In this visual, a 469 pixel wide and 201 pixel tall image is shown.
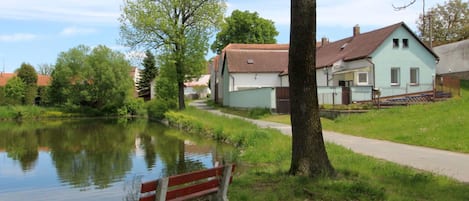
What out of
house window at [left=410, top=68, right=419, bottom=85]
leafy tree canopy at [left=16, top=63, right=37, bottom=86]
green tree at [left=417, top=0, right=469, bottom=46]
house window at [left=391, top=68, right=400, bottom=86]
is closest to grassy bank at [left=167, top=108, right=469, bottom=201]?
house window at [left=391, top=68, right=400, bottom=86]

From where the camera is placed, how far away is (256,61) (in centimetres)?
4644

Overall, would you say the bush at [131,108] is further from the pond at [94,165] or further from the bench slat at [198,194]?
the bench slat at [198,194]

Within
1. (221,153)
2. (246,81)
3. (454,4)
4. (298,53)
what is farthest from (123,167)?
(454,4)

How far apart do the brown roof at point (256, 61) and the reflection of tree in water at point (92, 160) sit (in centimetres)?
1987

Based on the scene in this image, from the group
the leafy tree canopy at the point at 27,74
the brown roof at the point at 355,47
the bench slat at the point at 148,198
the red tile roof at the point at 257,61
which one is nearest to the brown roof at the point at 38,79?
the leafy tree canopy at the point at 27,74

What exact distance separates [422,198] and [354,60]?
28.7 metres

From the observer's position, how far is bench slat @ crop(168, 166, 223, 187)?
661 centimetres

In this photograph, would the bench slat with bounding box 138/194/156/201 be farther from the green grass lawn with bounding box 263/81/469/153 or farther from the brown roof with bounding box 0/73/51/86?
the brown roof with bounding box 0/73/51/86

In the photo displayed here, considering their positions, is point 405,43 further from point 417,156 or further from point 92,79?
point 92,79

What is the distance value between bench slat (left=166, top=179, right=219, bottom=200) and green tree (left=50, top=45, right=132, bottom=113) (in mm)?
52654

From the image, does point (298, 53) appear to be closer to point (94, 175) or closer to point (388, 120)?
point (94, 175)

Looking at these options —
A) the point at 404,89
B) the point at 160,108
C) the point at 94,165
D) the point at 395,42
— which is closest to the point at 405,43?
the point at 395,42

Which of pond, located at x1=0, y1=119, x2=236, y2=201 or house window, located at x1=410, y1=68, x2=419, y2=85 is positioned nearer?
pond, located at x1=0, y1=119, x2=236, y2=201

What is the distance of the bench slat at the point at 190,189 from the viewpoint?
6.88 m
